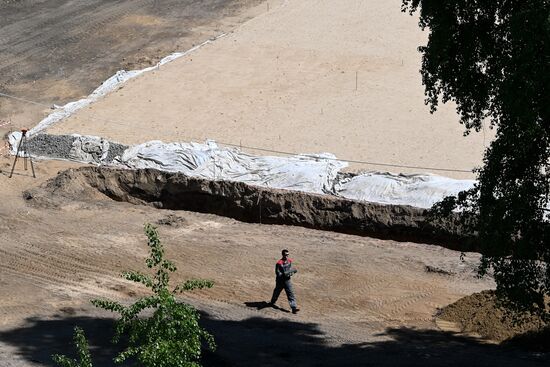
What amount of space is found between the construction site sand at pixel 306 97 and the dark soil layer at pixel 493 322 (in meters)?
6.49

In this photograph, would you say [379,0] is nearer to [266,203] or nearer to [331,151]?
[331,151]

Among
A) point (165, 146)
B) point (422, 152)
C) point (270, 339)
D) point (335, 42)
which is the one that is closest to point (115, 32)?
point (335, 42)

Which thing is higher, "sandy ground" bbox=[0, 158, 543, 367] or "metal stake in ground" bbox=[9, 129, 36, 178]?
"metal stake in ground" bbox=[9, 129, 36, 178]

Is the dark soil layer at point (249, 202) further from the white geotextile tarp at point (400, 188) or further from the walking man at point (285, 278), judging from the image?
the walking man at point (285, 278)

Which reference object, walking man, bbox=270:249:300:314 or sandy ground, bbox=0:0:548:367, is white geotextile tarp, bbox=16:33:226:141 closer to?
sandy ground, bbox=0:0:548:367

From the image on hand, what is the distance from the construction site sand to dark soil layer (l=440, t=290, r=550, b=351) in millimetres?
6495

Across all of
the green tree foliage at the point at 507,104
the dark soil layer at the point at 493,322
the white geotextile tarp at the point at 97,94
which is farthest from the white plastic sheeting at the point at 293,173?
the green tree foliage at the point at 507,104

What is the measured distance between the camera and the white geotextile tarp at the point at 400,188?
A: 90.0 feet

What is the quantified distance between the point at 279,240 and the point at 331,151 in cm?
540

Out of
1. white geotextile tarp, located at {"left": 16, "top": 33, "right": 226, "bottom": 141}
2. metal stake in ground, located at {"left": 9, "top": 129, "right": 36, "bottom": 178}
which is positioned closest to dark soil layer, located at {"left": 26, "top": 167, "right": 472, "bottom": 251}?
metal stake in ground, located at {"left": 9, "top": 129, "right": 36, "bottom": 178}

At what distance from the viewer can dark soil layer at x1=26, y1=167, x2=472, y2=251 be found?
1065 inches

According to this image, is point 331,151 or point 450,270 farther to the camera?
point 331,151

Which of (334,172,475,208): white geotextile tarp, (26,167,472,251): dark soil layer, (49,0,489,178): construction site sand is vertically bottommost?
(26,167,472,251): dark soil layer

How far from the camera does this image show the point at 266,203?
2842 cm
